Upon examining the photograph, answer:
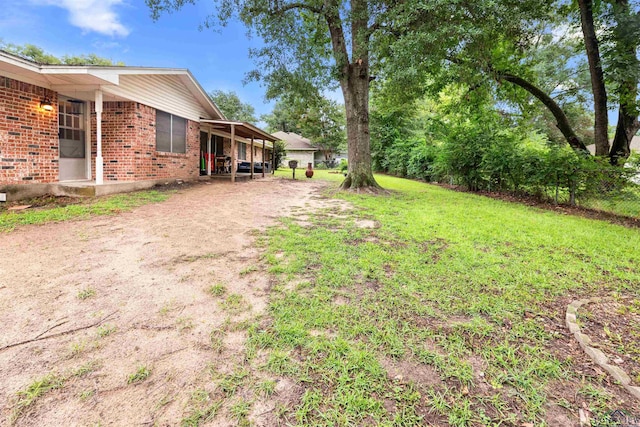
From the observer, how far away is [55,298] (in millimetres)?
2572

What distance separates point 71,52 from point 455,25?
32.9 meters

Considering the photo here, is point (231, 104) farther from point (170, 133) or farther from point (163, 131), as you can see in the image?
point (163, 131)

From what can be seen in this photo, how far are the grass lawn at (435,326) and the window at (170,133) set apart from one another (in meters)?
7.44

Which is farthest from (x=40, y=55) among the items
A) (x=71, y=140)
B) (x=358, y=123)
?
(x=358, y=123)

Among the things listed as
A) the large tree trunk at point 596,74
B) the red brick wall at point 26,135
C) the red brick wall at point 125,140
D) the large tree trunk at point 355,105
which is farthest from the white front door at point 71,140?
the large tree trunk at point 596,74

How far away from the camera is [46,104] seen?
23.0 ft

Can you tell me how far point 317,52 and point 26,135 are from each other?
363 inches

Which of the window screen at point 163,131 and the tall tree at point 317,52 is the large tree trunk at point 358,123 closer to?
the tall tree at point 317,52

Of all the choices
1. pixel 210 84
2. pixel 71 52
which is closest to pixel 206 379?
pixel 71 52

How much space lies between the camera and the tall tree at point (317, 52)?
9836mm

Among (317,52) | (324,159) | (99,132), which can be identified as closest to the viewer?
(99,132)

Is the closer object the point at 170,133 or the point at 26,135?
the point at 26,135

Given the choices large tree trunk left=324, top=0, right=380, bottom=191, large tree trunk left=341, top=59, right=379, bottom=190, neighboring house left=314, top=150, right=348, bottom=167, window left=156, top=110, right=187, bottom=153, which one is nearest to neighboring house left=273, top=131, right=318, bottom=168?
neighboring house left=314, top=150, right=348, bottom=167

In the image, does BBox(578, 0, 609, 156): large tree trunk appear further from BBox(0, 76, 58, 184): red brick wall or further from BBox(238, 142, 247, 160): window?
BBox(238, 142, 247, 160): window
